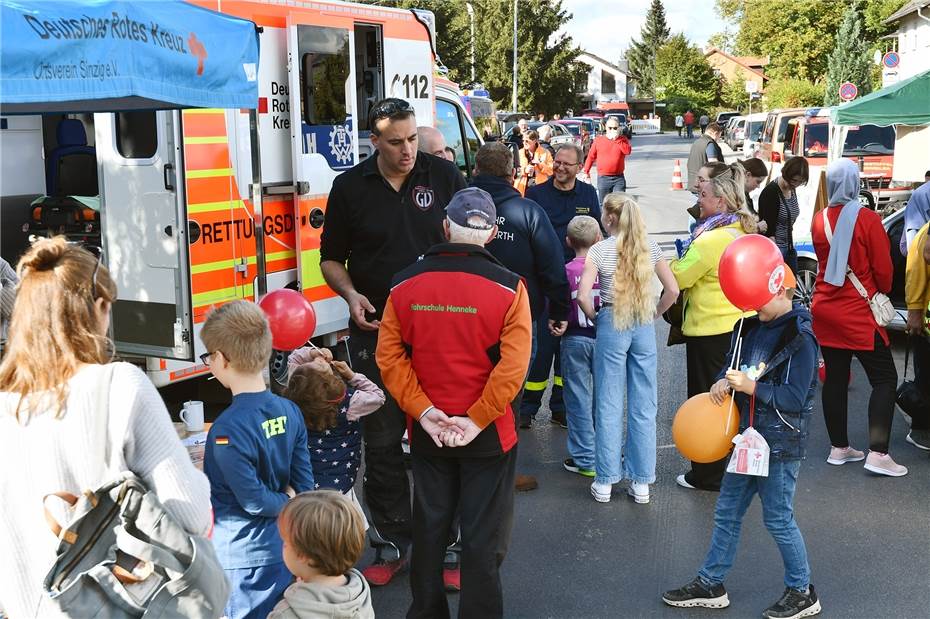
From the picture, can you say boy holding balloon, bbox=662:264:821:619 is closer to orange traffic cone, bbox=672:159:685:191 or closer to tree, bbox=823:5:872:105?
orange traffic cone, bbox=672:159:685:191

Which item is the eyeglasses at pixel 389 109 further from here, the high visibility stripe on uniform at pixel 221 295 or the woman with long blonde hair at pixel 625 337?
the high visibility stripe on uniform at pixel 221 295

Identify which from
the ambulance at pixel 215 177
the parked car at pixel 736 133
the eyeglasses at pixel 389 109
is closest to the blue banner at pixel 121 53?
the eyeglasses at pixel 389 109

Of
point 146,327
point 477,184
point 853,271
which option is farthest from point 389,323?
point 853,271

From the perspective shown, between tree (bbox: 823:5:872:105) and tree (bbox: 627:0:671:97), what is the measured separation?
65.7 meters

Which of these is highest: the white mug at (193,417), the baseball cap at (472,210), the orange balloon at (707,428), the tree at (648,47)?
the tree at (648,47)

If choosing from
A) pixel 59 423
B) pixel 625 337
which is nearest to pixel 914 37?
pixel 625 337

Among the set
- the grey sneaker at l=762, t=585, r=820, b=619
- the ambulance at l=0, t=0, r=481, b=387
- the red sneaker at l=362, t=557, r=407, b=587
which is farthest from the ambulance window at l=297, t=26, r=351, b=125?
the grey sneaker at l=762, t=585, r=820, b=619

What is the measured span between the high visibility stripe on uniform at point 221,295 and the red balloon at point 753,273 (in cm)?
373

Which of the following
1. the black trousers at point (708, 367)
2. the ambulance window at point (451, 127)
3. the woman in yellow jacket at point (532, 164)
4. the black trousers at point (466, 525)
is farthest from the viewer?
the woman in yellow jacket at point (532, 164)

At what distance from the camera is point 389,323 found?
163 inches

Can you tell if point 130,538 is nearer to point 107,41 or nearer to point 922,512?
point 107,41

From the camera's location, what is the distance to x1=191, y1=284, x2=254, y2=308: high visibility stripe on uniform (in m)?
6.90

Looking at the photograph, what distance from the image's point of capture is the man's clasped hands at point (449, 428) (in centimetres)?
402

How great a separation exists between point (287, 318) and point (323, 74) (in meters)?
3.76
